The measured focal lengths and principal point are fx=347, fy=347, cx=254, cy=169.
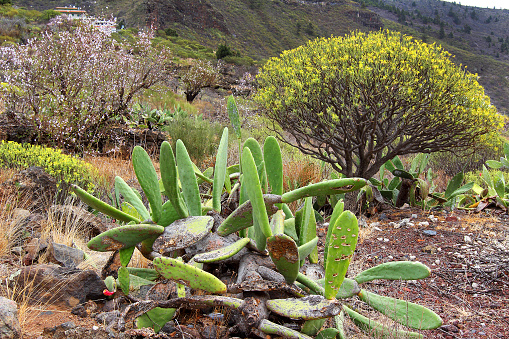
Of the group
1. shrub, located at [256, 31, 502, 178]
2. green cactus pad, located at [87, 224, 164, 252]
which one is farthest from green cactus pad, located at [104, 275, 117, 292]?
shrub, located at [256, 31, 502, 178]

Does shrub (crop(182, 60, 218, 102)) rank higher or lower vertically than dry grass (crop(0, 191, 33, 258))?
higher

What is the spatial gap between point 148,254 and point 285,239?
30.9 inches

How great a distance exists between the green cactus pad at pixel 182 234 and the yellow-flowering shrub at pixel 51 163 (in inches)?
114

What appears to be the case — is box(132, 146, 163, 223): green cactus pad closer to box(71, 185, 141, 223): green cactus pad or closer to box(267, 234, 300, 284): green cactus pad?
box(71, 185, 141, 223): green cactus pad

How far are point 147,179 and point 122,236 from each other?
296mm

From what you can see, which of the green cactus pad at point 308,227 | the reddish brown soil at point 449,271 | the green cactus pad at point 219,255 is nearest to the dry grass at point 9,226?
the reddish brown soil at point 449,271

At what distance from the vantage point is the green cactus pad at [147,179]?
5.39 feet

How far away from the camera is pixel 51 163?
4133 mm

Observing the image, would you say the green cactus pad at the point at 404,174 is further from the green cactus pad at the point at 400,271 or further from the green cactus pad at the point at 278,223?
the green cactus pad at the point at 278,223

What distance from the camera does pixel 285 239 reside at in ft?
4.36

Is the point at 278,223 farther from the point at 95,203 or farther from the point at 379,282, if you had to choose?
the point at 379,282

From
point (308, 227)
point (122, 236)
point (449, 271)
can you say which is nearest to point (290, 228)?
point (308, 227)

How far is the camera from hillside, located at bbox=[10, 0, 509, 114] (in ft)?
139

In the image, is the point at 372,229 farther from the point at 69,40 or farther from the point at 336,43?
the point at 69,40
